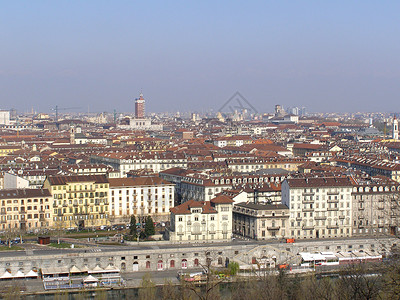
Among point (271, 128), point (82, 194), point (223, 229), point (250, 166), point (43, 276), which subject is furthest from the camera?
point (271, 128)

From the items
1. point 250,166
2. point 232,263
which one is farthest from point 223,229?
point 250,166

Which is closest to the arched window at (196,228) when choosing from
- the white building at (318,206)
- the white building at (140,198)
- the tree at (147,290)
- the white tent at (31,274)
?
the white building at (318,206)

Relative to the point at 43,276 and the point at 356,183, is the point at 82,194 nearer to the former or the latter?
the point at 43,276

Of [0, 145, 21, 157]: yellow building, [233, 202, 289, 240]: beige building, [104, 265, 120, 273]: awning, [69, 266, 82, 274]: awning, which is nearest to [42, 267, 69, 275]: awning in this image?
[69, 266, 82, 274]: awning

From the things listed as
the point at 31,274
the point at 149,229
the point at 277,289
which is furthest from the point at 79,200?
the point at 277,289

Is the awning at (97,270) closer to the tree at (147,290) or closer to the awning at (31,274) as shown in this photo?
the awning at (31,274)

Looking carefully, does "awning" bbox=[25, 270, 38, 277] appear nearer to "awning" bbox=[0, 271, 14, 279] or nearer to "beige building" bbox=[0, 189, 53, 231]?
"awning" bbox=[0, 271, 14, 279]

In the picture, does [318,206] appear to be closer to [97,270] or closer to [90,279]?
[97,270]
